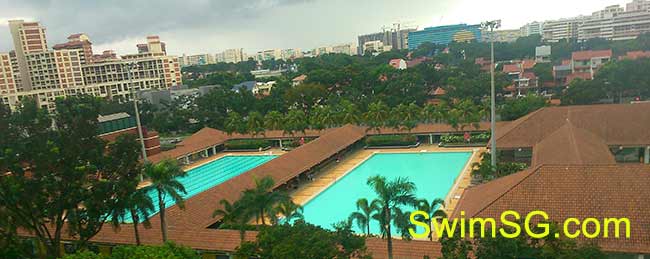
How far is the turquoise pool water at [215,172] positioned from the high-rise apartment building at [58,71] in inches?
1490

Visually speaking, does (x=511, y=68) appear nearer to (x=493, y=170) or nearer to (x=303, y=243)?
(x=493, y=170)

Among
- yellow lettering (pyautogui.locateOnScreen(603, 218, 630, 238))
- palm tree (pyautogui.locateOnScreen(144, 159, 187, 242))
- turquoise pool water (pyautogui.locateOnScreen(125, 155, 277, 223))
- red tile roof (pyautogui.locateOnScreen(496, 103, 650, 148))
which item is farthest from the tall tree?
red tile roof (pyautogui.locateOnScreen(496, 103, 650, 148))

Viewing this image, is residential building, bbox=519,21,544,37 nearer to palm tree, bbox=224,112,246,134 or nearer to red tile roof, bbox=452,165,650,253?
palm tree, bbox=224,112,246,134

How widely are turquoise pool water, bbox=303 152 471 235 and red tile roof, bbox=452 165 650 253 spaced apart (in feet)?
20.9

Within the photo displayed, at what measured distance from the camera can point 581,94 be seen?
42781 millimetres

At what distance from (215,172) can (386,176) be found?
518 inches

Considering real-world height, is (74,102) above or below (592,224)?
above

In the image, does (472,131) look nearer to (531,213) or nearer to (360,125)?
(360,125)

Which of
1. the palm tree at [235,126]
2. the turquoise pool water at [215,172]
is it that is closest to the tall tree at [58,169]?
the turquoise pool water at [215,172]

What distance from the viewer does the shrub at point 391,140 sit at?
1497 inches

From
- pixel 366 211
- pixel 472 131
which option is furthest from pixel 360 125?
pixel 366 211

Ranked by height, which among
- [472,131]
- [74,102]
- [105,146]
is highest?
[74,102]

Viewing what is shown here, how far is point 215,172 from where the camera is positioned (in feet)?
117

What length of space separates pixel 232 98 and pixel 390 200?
4053 centimetres
